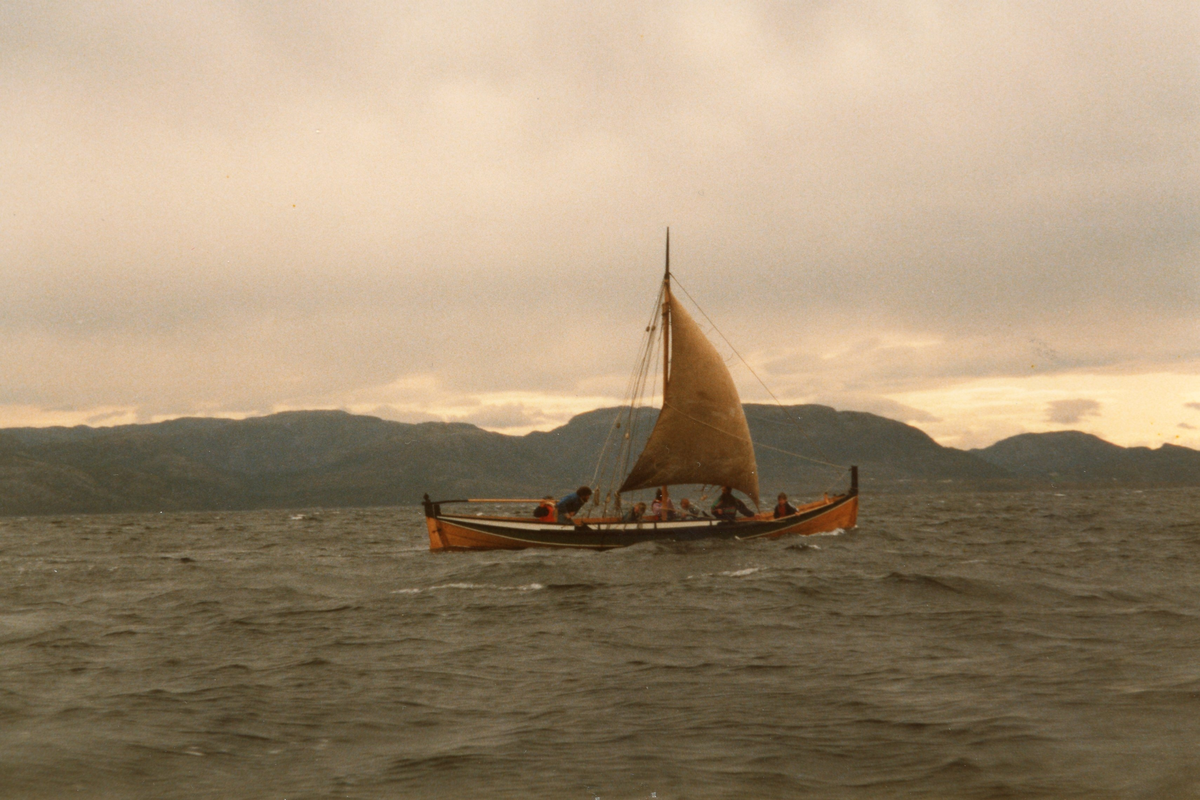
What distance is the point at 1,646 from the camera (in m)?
18.9

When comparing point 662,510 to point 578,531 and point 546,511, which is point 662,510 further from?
point 546,511

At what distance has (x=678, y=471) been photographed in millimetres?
41000

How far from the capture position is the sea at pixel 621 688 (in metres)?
9.78

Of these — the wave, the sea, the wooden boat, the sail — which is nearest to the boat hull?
the wooden boat

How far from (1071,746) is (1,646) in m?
19.2

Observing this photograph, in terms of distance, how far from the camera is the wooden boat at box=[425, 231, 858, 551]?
127ft

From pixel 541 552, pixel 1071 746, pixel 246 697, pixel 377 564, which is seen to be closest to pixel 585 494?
pixel 541 552

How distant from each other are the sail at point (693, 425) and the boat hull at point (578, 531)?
217cm

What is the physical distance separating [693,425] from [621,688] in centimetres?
2759

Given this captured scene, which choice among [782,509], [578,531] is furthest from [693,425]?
[578,531]

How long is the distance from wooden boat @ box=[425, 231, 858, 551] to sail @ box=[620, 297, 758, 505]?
4 cm

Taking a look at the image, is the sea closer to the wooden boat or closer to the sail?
the wooden boat

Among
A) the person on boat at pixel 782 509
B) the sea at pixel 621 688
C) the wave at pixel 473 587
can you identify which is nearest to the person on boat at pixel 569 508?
the person on boat at pixel 782 509

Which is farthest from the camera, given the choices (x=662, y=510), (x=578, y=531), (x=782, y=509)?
(x=782, y=509)
